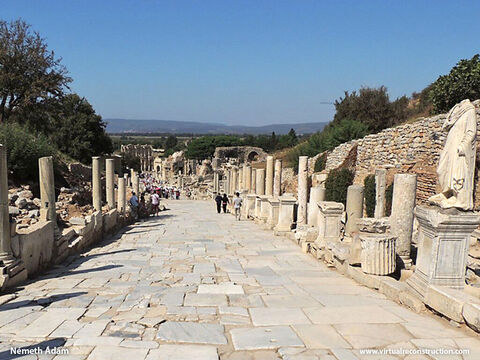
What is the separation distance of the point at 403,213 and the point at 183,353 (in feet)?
17.4

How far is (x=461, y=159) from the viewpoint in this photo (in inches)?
191

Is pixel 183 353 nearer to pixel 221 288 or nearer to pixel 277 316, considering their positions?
pixel 277 316

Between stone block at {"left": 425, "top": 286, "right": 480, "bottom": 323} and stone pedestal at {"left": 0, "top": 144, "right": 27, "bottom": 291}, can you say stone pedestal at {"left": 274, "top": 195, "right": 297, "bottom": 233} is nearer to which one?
stone block at {"left": 425, "top": 286, "right": 480, "bottom": 323}

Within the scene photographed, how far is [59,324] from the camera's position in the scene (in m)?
4.38

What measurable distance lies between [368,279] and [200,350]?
3686 mm

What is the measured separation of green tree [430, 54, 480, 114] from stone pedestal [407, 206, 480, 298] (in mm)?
17988

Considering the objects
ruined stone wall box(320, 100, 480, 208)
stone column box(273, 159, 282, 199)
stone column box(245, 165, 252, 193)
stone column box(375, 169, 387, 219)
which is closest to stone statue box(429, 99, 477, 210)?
stone column box(375, 169, 387, 219)

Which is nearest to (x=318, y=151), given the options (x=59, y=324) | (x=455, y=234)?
(x=455, y=234)

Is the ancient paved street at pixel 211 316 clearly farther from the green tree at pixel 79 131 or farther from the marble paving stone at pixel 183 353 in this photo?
the green tree at pixel 79 131

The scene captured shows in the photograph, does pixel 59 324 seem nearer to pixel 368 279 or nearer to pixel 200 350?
pixel 200 350

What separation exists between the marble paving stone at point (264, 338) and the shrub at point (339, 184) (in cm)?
1542

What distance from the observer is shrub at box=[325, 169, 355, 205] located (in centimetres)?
1914

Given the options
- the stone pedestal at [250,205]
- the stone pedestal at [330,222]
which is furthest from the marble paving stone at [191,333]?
the stone pedestal at [250,205]

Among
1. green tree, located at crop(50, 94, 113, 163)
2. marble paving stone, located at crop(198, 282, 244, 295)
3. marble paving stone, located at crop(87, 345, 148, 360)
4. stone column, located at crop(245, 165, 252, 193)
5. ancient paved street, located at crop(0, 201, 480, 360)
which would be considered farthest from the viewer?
green tree, located at crop(50, 94, 113, 163)
